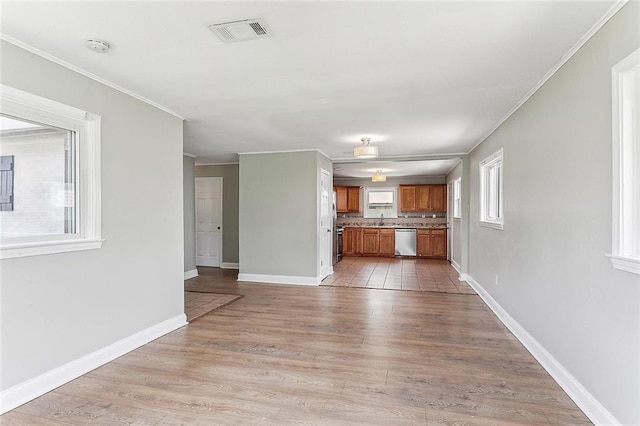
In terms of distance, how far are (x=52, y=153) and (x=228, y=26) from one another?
65.7 inches

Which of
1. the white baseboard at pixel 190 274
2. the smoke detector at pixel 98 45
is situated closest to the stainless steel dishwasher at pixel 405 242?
the white baseboard at pixel 190 274

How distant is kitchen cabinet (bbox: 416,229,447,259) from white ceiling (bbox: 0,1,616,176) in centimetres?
597

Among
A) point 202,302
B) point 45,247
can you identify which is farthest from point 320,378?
point 202,302

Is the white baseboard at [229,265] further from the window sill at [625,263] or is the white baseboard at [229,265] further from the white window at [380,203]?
the window sill at [625,263]

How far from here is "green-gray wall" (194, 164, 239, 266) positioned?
757 cm

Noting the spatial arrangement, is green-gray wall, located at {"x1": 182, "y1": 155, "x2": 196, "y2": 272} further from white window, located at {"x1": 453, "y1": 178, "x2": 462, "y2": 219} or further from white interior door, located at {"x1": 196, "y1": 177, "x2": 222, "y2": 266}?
white window, located at {"x1": 453, "y1": 178, "x2": 462, "y2": 219}

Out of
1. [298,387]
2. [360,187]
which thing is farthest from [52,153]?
[360,187]

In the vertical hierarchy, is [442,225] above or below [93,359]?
above

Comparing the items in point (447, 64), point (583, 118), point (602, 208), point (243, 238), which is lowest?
point (243, 238)

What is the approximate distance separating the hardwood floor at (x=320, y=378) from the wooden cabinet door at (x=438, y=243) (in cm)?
560

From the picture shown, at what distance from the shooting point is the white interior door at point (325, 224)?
6316 mm

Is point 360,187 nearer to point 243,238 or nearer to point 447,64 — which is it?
point 243,238

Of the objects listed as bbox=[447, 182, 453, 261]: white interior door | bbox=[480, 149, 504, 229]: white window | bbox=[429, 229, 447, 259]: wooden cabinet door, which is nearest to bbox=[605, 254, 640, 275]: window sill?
bbox=[480, 149, 504, 229]: white window

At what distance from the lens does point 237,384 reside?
8.36ft
